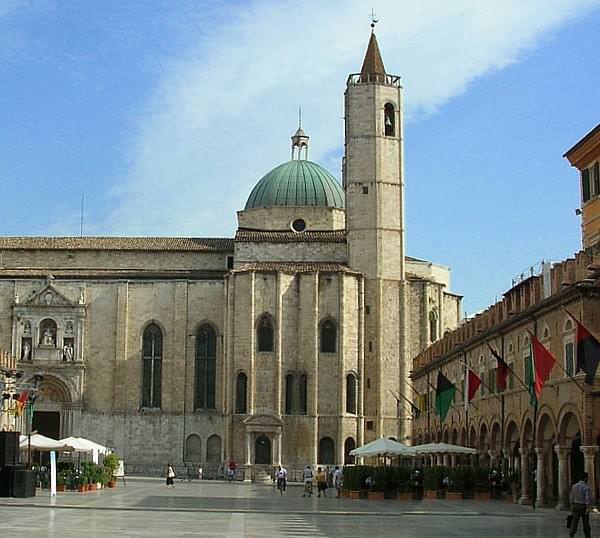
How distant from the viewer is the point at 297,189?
83.4 meters

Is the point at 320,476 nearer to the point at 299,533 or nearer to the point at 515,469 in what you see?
the point at 515,469

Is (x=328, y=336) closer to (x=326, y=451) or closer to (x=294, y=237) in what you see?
(x=326, y=451)

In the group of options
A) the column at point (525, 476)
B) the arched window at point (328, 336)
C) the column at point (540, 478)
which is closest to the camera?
the column at point (540, 478)

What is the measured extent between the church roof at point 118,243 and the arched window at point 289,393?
1143cm

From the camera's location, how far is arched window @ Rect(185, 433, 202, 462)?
246 ft

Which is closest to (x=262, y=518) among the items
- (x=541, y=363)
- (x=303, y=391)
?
(x=541, y=363)

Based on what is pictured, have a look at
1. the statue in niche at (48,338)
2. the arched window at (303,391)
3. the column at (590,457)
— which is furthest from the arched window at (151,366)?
the column at (590,457)

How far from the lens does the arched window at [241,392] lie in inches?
2854

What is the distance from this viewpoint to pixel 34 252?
80312 millimetres

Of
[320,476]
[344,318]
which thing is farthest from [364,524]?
[344,318]

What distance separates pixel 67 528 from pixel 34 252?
57.0m

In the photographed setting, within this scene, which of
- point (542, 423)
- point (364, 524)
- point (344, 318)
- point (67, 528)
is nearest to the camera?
point (67, 528)

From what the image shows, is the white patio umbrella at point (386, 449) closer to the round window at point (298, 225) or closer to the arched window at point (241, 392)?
the arched window at point (241, 392)

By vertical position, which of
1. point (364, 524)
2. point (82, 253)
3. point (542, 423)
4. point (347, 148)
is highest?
point (347, 148)
